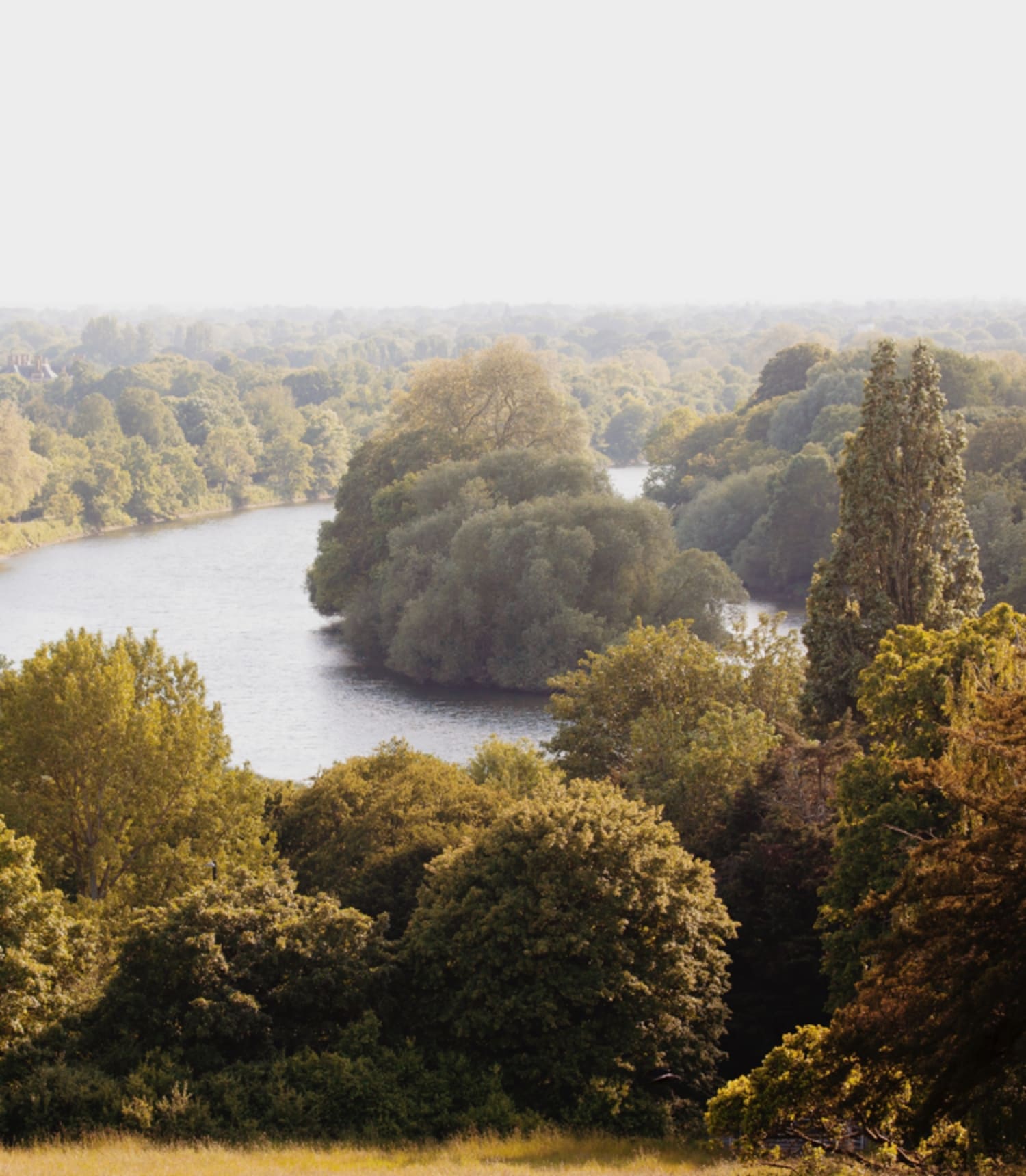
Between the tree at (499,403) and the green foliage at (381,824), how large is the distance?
4358 centimetres

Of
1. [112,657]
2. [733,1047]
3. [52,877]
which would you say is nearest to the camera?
[733,1047]

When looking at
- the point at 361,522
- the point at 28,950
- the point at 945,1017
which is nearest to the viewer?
the point at 945,1017

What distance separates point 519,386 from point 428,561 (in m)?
16.4

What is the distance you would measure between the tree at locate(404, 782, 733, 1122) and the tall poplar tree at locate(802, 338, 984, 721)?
1018 centimetres

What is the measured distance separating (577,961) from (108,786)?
1011 centimetres

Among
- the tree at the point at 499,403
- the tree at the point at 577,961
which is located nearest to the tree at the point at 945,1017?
the tree at the point at 577,961

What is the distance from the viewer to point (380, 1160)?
55.3 feet

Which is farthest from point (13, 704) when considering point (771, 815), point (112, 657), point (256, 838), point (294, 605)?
point (294, 605)

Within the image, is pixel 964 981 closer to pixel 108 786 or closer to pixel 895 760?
pixel 895 760

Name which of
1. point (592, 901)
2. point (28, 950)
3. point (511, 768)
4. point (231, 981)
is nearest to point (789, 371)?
point (511, 768)

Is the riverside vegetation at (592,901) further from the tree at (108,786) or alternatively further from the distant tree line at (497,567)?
the distant tree line at (497,567)

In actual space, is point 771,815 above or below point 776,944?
above

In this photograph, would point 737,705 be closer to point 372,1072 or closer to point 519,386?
point 372,1072

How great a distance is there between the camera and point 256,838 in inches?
1005
